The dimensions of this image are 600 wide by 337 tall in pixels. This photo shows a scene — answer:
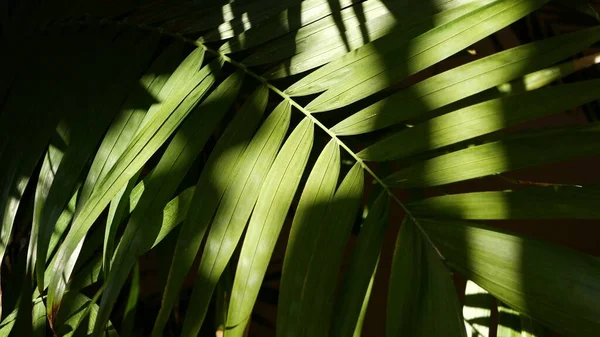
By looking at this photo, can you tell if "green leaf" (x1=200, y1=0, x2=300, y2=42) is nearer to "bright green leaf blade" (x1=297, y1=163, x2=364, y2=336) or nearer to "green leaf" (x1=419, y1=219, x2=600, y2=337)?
"bright green leaf blade" (x1=297, y1=163, x2=364, y2=336)

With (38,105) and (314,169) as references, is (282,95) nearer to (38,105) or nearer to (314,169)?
(314,169)

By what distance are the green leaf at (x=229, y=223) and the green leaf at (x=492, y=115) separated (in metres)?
0.13

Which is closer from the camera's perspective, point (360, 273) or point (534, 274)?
point (534, 274)

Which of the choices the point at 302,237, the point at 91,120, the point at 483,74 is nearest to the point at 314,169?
the point at 302,237

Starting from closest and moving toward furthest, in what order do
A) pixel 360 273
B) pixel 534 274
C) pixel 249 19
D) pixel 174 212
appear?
pixel 534 274 → pixel 360 273 → pixel 174 212 → pixel 249 19

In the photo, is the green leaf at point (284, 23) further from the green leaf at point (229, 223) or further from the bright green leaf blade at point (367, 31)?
the green leaf at point (229, 223)

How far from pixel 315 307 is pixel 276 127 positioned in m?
0.20

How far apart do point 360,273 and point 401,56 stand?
0.70ft

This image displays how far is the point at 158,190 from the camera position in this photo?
1.92ft

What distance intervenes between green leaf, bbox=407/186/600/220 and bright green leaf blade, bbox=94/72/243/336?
0.26 m

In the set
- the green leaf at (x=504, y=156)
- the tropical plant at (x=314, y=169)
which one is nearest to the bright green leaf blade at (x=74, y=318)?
the tropical plant at (x=314, y=169)

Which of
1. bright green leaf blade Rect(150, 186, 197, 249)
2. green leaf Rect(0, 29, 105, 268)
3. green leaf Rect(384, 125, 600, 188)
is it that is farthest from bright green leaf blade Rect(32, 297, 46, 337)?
green leaf Rect(384, 125, 600, 188)

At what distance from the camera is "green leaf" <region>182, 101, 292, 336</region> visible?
20.9 inches

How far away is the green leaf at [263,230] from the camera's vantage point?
517 mm
